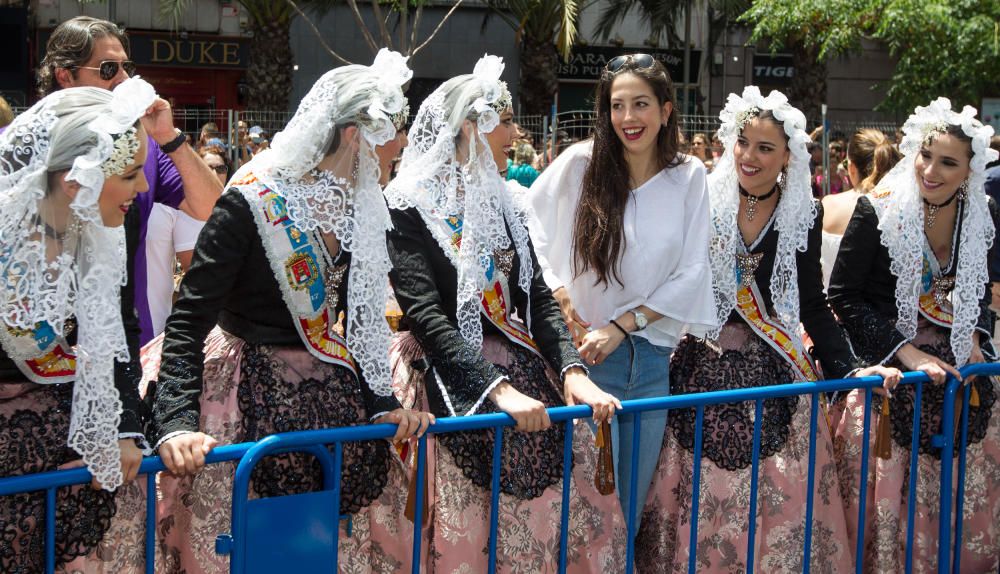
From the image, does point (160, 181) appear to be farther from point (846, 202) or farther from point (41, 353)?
point (846, 202)

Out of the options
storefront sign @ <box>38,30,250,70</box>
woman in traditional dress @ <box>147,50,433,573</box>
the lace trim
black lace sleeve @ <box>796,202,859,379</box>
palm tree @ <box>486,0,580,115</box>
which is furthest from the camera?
storefront sign @ <box>38,30,250,70</box>

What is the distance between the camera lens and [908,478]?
13.3 ft

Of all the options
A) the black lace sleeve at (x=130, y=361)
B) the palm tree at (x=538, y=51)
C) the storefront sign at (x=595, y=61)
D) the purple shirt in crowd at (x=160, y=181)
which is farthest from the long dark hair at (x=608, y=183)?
the storefront sign at (x=595, y=61)

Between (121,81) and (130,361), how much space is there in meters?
1.23

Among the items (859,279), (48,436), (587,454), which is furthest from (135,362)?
(859,279)

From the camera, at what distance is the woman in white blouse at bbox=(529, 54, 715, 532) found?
3.59 metres

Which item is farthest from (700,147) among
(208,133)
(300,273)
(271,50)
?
(300,273)

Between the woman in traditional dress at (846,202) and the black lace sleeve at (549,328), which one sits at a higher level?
the woman in traditional dress at (846,202)

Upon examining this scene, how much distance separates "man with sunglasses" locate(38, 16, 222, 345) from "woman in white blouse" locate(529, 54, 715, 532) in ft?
3.64

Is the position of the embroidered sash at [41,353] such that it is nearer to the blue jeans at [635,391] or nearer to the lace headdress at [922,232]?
the blue jeans at [635,391]

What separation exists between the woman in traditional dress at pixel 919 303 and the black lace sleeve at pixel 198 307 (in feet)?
7.41
